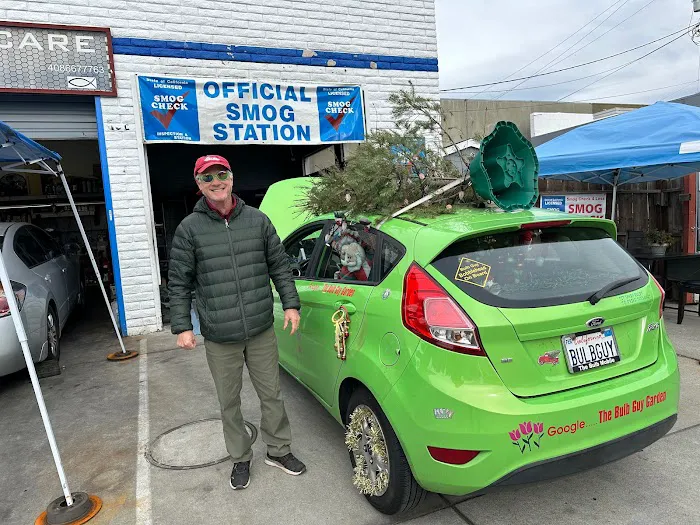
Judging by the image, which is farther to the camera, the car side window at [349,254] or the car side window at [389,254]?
the car side window at [349,254]

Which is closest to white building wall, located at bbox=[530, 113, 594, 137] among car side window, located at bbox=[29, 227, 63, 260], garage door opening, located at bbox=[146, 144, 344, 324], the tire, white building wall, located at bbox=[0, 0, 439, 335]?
garage door opening, located at bbox=[146, 144, 344, 324]

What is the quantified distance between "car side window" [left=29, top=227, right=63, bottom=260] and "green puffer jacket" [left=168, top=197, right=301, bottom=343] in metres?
4.33

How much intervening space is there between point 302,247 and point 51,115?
456cm

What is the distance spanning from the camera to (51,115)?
6.34 meters

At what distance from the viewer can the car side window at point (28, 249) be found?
5176mm

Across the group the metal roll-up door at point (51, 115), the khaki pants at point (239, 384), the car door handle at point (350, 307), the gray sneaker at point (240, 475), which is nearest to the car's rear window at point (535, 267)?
the car door handle at point (350, 307)

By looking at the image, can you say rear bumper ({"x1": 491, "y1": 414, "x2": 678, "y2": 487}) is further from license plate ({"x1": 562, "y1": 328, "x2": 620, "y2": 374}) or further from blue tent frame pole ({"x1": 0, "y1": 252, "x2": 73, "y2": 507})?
blue tent frame pole ({"x1": 0, "y1": 252, "x2": 73, "y2": 507})

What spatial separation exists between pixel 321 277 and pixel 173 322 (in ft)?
3.28

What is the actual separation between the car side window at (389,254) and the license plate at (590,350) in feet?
2.88

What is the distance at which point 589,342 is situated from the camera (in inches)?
89.2

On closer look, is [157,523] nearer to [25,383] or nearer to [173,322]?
[173,322]

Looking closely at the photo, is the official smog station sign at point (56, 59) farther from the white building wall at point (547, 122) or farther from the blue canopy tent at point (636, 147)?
the white building wall at point (547, 122)

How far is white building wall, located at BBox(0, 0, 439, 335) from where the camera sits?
6.27 meters

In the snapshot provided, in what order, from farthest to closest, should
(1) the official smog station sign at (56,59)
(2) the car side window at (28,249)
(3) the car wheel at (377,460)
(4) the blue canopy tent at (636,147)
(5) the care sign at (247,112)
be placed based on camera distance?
(5) the care sign at (247,112) → (1) the official smog station sign at (56,59) → (4) the blue canopy tent at (636,147) → (2) the car side window at (28,249) → (3) the car wheel at (377,460)
